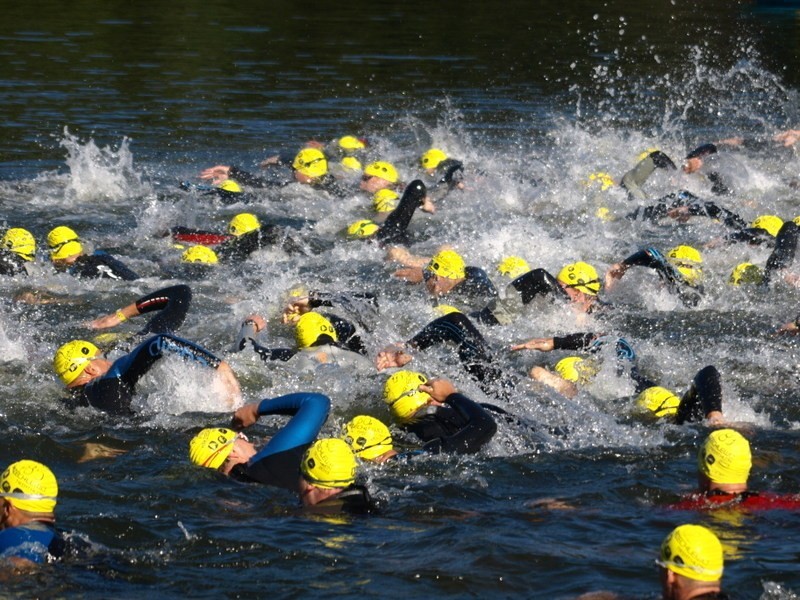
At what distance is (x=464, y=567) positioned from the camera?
7.42m

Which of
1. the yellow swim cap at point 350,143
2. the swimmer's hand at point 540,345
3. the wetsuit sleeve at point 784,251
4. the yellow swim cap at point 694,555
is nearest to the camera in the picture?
the yellow swim cap at point 694,555

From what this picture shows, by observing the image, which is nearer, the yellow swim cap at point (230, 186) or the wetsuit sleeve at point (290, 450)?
the wetsuit sleeve at point (290, 450)

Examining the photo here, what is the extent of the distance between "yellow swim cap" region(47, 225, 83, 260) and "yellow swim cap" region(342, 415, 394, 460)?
21.6 feet

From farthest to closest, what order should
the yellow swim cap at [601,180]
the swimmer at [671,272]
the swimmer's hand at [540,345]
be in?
1. the yellow swim cap at [601,180]
2. the swimmer at [671,272]
3. the swimmer's hand at [540,345]

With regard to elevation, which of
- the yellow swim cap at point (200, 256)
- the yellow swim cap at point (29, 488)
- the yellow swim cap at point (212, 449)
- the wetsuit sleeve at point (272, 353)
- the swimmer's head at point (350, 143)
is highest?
the swimmer's head at point (350, 143)

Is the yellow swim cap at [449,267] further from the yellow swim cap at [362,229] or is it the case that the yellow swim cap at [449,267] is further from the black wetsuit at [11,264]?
the black wetsuit at [11,264]

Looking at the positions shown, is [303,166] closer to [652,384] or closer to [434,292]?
[434,292]

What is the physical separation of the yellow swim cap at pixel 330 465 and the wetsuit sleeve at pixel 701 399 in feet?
9.94

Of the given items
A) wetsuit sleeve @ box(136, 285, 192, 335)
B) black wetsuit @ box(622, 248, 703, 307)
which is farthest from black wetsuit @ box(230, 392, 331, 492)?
black wetsuit @ box(622, 248, 703, 307)

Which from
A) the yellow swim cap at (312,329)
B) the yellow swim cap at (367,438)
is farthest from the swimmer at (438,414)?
the yellow swim cap at (312,329)

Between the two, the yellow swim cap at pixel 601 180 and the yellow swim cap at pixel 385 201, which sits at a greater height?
the yellow swim cap at pixel 601 180

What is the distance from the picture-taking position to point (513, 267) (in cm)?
1420

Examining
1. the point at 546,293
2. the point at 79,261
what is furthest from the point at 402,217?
the point at 79,261

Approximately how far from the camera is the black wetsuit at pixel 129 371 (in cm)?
961
